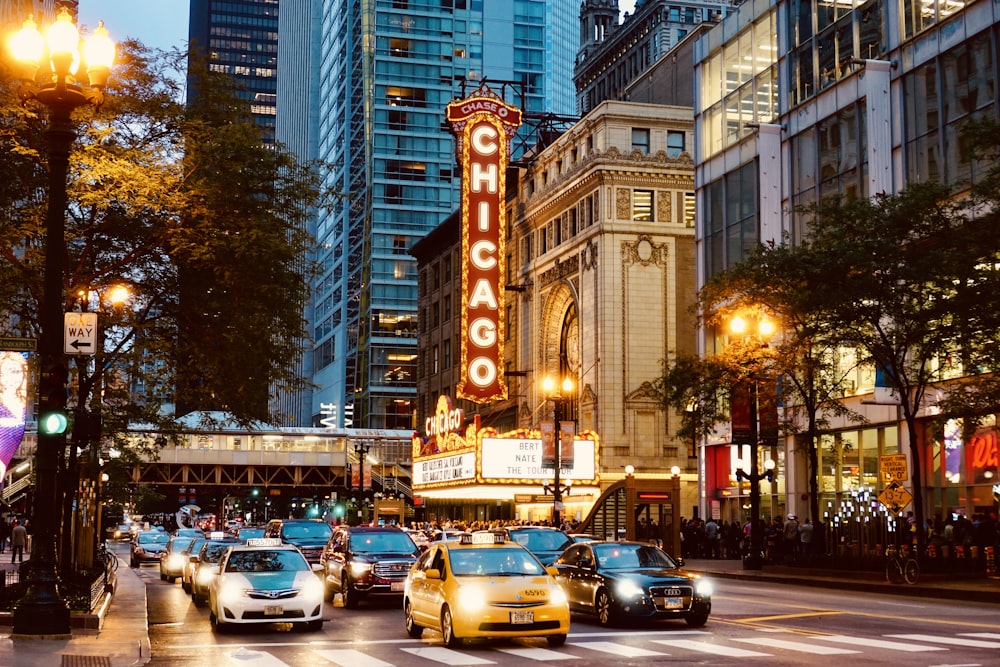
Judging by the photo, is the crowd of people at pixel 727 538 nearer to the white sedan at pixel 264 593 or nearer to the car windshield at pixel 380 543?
the car windshield at pixel 380 543

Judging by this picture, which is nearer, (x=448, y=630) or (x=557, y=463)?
(x=448, y=630)

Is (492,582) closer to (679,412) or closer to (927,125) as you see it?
(679,412)

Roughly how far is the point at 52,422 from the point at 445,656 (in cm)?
660

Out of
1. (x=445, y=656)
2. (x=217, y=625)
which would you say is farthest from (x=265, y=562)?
(x=445, y=656)

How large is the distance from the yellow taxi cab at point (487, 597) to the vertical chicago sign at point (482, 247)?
175 feet

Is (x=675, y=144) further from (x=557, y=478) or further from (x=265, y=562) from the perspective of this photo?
(x=265, y=562)

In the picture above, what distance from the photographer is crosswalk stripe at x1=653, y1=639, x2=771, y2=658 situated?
17.6 meters

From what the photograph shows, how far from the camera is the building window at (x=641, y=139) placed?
72.3m

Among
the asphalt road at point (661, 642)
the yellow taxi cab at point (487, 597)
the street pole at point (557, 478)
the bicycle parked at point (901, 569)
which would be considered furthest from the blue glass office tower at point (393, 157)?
the yellow taxi cab at point (487, 597)

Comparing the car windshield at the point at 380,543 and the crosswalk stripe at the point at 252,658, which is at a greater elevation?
the car windshield at the point at 380,543

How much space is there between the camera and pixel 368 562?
28531mm

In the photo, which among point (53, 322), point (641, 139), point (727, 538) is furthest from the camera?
point (641, 139)

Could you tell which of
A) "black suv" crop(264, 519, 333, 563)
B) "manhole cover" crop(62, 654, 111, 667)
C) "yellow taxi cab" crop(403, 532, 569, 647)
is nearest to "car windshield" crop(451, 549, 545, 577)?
"yellow taxi cab" crop(403, 532, 569, 647)

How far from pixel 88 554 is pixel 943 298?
2557 cm
